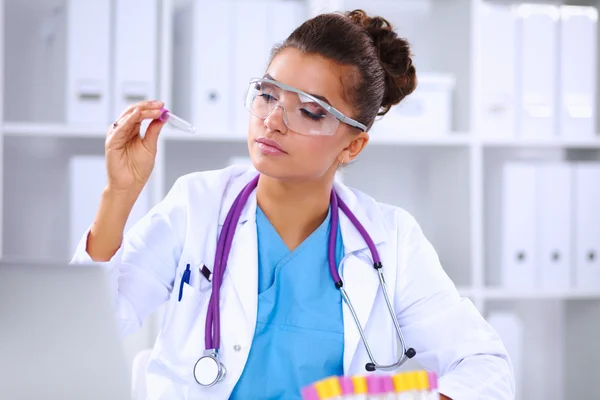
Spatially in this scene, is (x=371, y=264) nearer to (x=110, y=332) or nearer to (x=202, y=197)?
(x=202, y=197)

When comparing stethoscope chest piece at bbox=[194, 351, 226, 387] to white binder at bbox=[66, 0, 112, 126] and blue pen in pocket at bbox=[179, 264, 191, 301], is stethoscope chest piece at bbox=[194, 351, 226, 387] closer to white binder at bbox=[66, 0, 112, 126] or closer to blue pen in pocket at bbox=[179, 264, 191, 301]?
blue pen in pocket at bbox=[179, 264, 191, 301]

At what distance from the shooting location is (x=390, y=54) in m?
1.49

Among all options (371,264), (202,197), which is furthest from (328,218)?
(202,197)

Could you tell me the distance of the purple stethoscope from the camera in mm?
1225

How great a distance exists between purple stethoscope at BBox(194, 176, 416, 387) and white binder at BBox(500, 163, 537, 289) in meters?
0.93

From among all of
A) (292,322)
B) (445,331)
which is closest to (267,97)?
(292,322)

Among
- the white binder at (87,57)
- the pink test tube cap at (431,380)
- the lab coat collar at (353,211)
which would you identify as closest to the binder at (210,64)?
the white binder at (87,57)

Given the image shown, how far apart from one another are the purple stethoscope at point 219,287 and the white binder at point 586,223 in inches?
44.7

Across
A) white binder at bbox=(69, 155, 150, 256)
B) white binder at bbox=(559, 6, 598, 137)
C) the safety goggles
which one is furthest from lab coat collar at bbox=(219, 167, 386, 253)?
white binder at bbox=(559, 6, 598, 137)

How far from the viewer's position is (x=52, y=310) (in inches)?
23.5

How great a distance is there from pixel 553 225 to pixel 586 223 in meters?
0.12

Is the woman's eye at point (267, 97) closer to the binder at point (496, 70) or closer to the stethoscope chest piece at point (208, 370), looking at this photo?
the stethoscope chest piece at point (208, 370)

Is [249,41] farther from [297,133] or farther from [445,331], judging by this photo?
[445,331]

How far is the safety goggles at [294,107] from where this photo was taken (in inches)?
51.6
